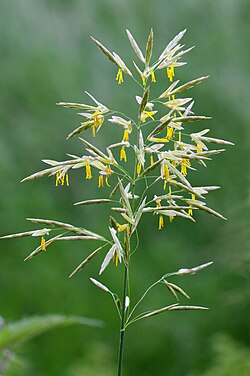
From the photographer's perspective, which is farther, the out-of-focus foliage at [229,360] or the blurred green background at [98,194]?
the blurred green background at [98,194]

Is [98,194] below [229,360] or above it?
above

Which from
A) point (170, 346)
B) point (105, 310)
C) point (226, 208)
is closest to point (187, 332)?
point (170, 346)

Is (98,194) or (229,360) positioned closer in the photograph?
(229,360)

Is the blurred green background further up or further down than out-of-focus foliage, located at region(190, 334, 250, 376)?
further up

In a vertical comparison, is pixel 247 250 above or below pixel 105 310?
above

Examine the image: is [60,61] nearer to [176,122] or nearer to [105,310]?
→ [105,310]

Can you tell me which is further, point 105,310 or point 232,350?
point 105,310

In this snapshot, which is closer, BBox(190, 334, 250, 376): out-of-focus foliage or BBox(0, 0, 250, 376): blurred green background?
BBox(190, 334, 250, 376): out-of-focus foliage

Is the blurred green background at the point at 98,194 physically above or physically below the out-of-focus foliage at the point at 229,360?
above
